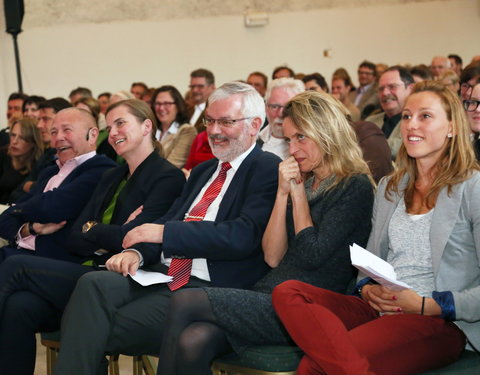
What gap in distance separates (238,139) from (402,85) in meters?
2.12

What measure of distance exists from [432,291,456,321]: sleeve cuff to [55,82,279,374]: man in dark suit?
0.75 m

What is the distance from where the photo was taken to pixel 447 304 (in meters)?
2.12

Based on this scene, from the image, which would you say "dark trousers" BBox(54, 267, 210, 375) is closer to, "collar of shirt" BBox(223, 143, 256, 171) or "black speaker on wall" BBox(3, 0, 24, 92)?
"collar of shirt" BBox(223, 143, 256, 171)

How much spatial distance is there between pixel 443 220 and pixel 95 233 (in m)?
1.48

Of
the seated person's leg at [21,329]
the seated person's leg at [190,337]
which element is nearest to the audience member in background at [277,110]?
the seated person's leg at [21,329]

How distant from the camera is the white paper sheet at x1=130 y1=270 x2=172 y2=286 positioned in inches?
106

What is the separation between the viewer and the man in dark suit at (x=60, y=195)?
11.5 feet

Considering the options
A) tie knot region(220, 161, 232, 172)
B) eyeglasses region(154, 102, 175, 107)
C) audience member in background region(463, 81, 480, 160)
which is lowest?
tie knot region(220, 161, 232, 172)

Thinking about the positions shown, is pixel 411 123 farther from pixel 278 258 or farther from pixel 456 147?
pixel 278 258

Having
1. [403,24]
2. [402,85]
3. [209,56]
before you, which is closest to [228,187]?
[402,85]

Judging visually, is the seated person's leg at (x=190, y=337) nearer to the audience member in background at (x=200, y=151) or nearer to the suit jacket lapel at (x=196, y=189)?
the suit jacket lapel at (x=196, y=189)

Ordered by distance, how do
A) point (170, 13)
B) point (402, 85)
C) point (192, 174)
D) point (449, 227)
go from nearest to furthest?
point (449, 227)
point (192, 174)
point (402, 85)
point (170, 13)

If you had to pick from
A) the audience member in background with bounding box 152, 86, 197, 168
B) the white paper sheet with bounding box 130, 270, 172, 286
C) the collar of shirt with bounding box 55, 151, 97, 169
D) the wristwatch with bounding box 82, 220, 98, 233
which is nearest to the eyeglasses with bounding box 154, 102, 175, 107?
the audience member in background with bounding box 152, 86, 197, 168

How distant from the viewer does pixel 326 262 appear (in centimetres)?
251
